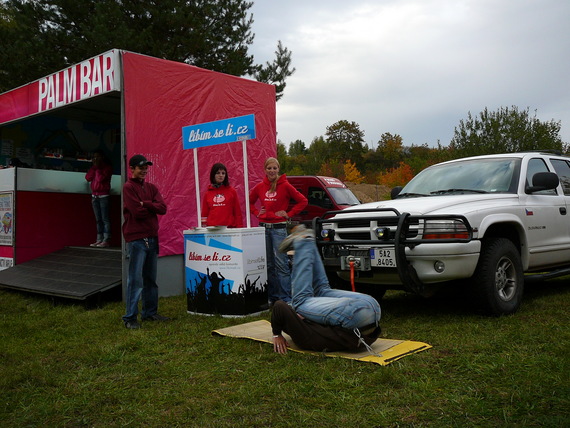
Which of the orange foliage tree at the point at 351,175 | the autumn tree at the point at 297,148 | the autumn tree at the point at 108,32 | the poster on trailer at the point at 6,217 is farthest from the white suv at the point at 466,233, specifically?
the autumn tree at the point at 297,148

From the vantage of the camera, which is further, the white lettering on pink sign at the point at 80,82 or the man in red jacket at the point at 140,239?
the white lettering on pink sign at the point at 80,82

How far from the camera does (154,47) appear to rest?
623 inches

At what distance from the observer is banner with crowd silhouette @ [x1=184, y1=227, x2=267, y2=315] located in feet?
19.4

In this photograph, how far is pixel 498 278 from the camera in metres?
5.25

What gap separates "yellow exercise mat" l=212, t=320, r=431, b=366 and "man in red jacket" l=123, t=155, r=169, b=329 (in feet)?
3.73

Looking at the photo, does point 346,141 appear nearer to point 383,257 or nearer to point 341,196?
point 341,196

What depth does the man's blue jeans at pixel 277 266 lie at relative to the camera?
6.35 m

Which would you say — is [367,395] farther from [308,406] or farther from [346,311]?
[346,311]

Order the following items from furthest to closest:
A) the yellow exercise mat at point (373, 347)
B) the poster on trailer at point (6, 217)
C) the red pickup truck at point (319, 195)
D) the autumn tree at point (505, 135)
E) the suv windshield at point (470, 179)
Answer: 1. the autumn tree at point (505, 135)
2. the red pickup truck at point (319, 195)
3. the poster on trailer at point (6, 217)
4. the suv windshield at point (470, 179)
5. the yellow exercise mat at point (373, 347)

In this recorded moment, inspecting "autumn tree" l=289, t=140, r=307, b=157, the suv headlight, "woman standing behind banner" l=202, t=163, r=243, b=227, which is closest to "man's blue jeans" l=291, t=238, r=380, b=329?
the suv headlight

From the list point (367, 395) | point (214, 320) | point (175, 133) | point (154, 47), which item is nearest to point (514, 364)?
point (367, 395)

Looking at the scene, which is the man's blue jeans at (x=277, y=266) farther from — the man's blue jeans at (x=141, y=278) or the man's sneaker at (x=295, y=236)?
the man's sneaker at (x=295, y=236)

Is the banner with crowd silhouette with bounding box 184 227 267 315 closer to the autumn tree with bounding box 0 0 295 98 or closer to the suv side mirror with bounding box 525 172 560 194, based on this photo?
the suv side mirror with bounding box 525 172 560 194

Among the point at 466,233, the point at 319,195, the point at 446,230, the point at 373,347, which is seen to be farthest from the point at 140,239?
the point at 319,195
